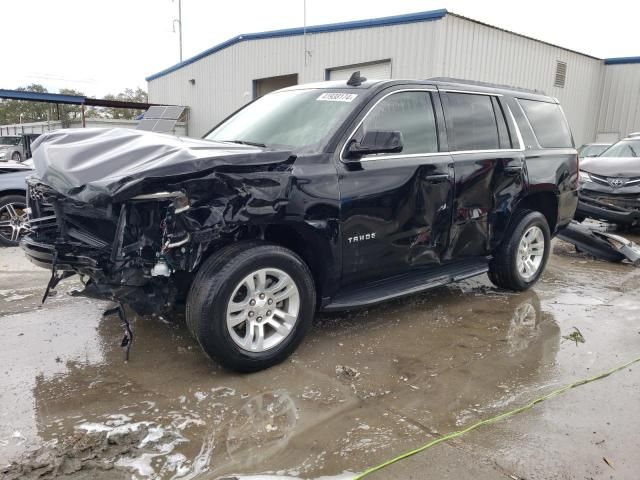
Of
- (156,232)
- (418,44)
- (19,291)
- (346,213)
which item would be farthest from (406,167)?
(418,44)

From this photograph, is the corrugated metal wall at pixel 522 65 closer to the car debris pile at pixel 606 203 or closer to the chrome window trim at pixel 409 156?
the car debris pile at pixel 606 203

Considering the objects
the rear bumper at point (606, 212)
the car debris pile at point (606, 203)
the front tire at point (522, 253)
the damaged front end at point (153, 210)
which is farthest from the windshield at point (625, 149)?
the damaged front end at point (153, 210)

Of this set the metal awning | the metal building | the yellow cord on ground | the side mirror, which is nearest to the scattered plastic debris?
the yellow cord on ground

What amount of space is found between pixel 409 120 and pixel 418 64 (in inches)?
413

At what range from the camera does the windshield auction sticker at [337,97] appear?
395 centimetres

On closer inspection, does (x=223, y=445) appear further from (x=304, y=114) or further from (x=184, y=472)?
(x=304, y=114)

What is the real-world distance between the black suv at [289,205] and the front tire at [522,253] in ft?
0.13

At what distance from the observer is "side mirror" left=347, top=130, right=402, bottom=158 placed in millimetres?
3574

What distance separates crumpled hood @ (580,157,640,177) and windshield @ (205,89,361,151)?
22.8 ft

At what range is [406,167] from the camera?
13.0 feet

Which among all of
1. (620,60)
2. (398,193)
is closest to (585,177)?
(398,193)

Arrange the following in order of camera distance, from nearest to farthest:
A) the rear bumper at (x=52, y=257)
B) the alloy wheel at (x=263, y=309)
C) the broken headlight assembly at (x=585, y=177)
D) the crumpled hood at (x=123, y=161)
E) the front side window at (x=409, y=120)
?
the crumpled hood at (x=123, y=161) < the rear bumper at (x=52, y=257) < the alloy wheel at (x=263, y=309) < the front side window at (x=409, y=120) < the broken headlight assembly at (x=585, y=177)

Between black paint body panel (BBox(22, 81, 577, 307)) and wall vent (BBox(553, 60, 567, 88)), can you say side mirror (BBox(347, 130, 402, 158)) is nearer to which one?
black paint body panel (BBox(22, 81, 577, 307))

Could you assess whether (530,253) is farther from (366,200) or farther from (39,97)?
(39,97)
